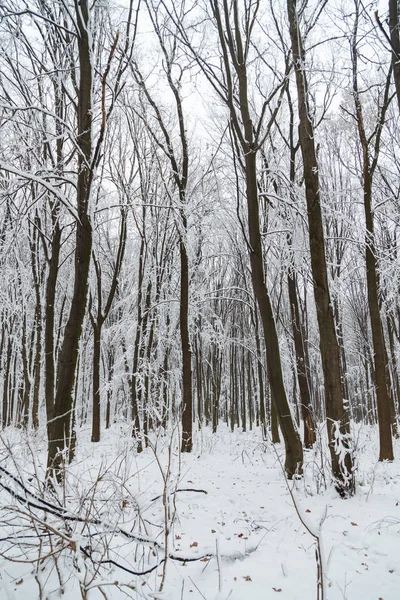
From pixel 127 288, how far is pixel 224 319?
510cm

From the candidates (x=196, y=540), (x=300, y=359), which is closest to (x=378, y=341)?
(x=300, y=359)

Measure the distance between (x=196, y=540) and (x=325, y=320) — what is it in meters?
2.99

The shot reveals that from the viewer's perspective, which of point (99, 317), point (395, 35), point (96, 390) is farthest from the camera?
point (96, 390)

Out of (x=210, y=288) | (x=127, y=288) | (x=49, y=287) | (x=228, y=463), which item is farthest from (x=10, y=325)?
(x=228, y=463)

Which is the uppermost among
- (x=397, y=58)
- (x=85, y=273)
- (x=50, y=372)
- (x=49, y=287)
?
(x=397, y=58)

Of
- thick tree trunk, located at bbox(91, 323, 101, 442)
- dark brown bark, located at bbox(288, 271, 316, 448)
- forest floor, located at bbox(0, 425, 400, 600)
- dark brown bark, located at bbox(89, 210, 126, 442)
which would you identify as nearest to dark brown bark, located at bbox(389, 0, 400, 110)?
forest floor, located at bbox(0, 425, 400, 600)

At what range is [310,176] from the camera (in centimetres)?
507

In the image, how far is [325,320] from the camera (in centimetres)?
486

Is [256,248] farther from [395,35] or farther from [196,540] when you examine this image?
[196,540]

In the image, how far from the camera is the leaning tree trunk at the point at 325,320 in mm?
4461

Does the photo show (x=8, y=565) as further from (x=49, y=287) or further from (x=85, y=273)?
(x=49, y=287)

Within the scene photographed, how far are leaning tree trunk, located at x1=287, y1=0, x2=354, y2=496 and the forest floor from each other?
398 millimetres

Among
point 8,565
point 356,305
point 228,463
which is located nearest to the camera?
point 8,565

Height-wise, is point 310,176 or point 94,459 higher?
point 310,176
